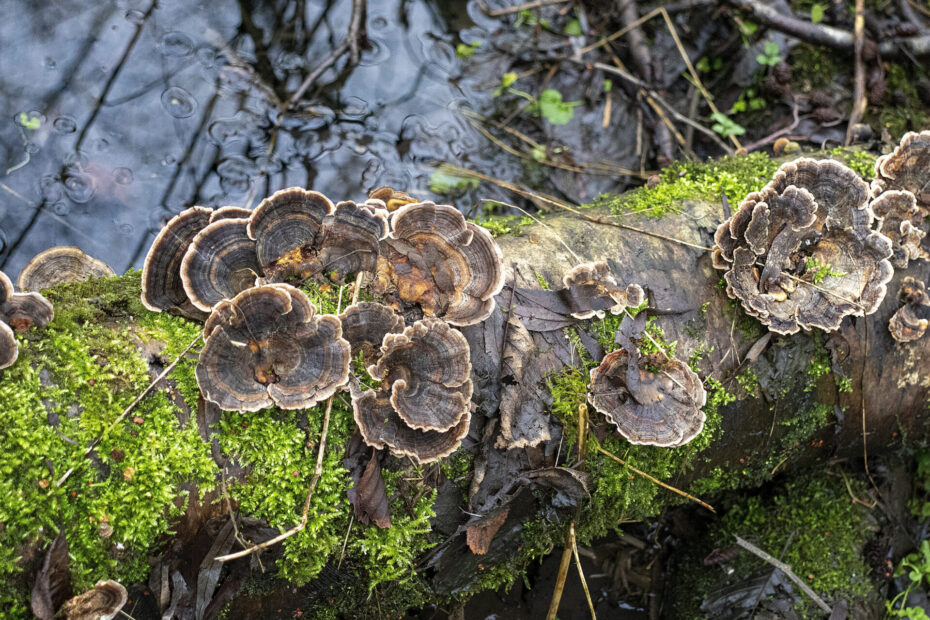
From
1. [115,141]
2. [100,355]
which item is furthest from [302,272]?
[115,141]

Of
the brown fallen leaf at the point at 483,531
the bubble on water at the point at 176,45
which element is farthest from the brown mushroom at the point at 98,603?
the bubble on water at the point at 176,45

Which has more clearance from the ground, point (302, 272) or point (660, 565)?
point (302, 272)

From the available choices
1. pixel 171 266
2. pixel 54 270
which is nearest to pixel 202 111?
pixel 54 270

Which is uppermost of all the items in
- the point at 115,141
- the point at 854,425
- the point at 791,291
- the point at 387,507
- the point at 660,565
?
the point at 115,141

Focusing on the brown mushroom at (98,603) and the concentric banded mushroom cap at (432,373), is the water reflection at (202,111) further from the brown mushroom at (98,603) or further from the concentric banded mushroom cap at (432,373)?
the concentric banded mushroom cap at (432,373)

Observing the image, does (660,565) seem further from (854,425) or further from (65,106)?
(65,106)

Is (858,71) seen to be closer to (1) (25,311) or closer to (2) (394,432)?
(2) (394,432)

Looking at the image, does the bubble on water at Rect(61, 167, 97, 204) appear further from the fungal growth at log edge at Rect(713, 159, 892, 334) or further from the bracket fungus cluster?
the fungal growth at log edge at Rect(713, 159, 892, 334)

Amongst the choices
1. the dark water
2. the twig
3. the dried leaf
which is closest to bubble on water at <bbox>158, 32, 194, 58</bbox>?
the dark water
